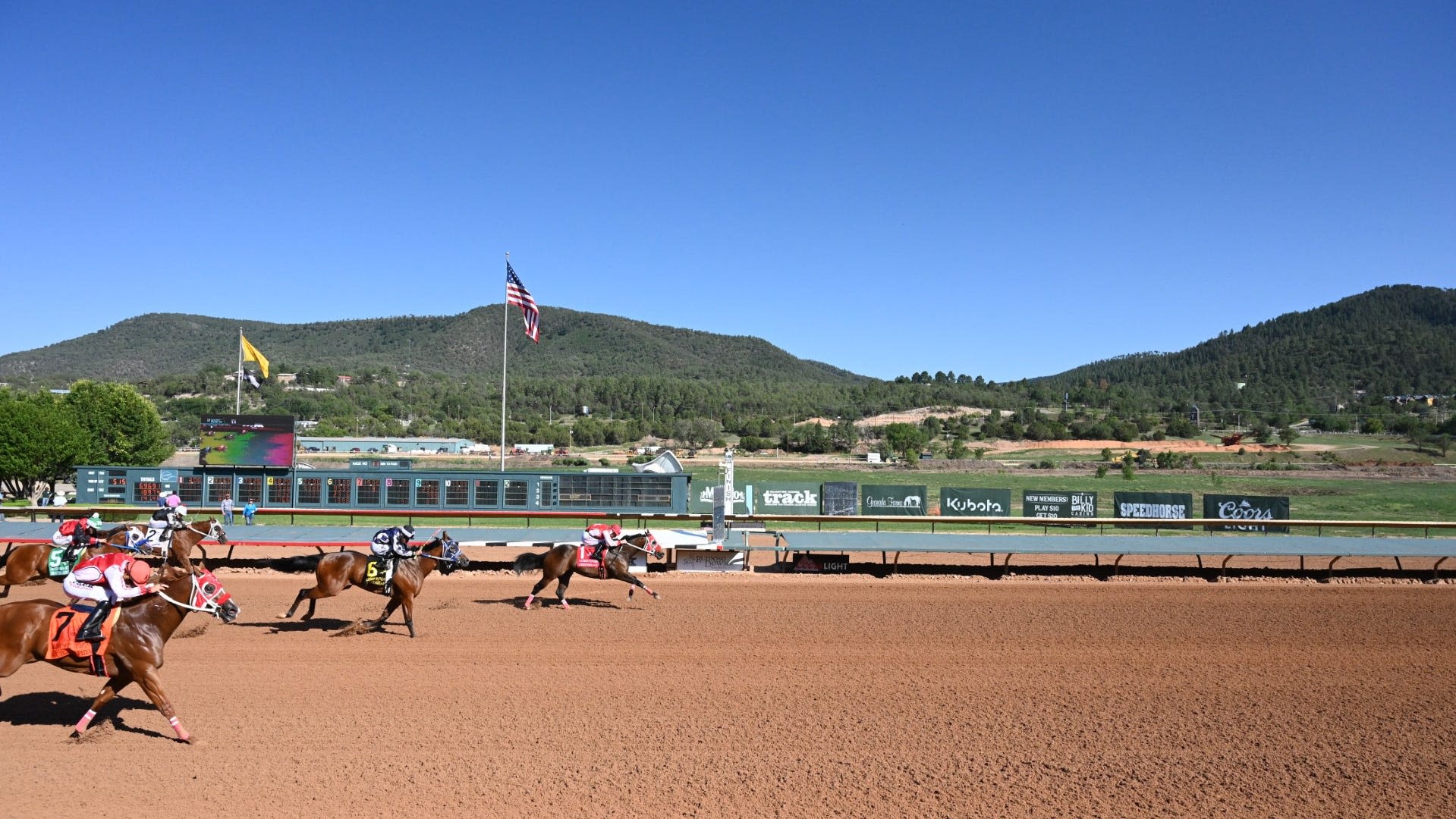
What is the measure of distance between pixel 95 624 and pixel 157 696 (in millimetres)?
849

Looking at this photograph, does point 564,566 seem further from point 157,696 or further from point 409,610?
point 157,696

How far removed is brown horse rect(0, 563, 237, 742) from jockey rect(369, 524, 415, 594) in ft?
13.9

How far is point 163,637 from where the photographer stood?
8.23 m

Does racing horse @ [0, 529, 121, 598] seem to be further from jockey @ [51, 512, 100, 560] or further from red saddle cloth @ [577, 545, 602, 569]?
red saddle cloth @ [577, 545, 602, 569]

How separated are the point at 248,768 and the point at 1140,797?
787 centimetres

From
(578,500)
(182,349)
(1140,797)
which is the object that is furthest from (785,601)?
(182,349)

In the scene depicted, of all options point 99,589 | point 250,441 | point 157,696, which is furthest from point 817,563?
point 250,441

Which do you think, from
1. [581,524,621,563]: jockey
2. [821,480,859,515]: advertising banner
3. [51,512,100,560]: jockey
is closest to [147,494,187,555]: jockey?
[51,512,100,560]: jockey

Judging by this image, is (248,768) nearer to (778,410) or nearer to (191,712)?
(191,712)

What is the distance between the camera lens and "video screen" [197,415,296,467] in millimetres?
28312

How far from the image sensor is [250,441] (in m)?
28.5

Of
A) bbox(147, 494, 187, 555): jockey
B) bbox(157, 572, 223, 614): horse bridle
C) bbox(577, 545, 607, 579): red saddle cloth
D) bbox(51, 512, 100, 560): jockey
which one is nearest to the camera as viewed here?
bbox(157, 572, 223, 614): horse bridle

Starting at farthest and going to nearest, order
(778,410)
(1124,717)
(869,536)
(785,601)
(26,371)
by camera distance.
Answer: (26,371) → (778,410) → (869,536) → (785,601) → (1124,717)

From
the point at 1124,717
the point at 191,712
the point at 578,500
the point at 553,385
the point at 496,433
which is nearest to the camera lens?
the point at 191,712
